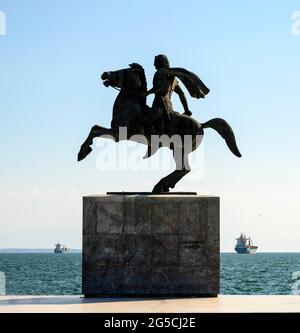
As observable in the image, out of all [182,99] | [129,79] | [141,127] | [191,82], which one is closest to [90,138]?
[141,127]

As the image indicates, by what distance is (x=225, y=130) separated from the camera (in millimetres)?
16656

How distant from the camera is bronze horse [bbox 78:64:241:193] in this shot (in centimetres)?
1631

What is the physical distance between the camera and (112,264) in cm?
1555

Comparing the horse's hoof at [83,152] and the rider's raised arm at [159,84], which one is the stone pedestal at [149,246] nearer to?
the horse's hoof at [83,152]

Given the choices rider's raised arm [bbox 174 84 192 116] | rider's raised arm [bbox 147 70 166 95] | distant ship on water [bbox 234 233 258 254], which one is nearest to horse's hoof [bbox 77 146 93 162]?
rider's raised arm [bbox 147 70 166 95]

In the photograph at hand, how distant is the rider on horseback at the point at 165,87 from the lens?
16.3m

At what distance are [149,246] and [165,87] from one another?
9.56 ft

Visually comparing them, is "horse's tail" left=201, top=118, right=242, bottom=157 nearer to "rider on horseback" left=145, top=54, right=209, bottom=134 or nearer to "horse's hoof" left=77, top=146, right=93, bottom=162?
"rider on horseback" left=145, top=54, right=209, bottom=134

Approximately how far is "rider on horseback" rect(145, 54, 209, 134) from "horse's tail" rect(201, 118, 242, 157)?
0.57 meters

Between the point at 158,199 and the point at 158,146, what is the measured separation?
4.30 feet
